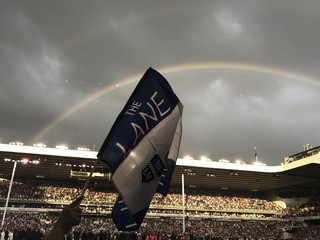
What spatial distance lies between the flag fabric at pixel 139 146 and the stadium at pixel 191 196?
119 ft

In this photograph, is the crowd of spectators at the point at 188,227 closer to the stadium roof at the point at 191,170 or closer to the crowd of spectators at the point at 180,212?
the crowd of spectators at the point at 180,212

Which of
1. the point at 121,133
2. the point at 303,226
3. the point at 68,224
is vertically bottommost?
the point at 68,224

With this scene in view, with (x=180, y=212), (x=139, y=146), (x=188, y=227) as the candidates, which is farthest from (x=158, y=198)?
(x=139, y=146)

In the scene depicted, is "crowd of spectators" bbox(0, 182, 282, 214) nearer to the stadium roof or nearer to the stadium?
the stadium

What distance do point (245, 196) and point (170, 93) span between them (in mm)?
61364

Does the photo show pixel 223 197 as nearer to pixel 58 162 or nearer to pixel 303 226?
pixel 303 226

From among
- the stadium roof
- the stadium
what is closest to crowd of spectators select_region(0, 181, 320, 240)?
the stadium

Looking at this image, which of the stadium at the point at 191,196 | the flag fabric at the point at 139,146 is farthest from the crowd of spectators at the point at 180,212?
the flag fabric at the point at 139,146

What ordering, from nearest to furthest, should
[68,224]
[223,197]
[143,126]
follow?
[68,224], [143,126], [223,197]

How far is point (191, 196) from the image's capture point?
57.3 m

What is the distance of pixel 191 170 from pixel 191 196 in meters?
11.5

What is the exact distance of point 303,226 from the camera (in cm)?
4909

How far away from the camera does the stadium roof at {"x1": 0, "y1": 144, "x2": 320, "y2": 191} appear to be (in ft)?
139

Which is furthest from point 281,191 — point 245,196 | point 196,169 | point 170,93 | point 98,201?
point 170,93
